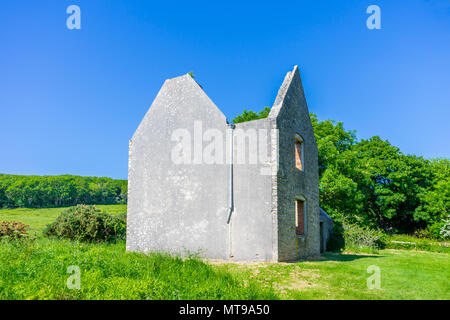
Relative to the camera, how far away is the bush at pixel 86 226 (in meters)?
16.4

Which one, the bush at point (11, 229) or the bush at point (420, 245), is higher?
the bush at point (11, 229)

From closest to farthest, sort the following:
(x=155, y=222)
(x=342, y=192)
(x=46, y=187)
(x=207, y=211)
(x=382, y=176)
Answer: (x=207, y=211) < (x=155, y=222) < (x=342, y=192) < (x=382, y=176) < (x=46, y=187)

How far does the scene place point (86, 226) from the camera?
16641 mm

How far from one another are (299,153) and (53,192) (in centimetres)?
5209

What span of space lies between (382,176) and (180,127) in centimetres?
2553

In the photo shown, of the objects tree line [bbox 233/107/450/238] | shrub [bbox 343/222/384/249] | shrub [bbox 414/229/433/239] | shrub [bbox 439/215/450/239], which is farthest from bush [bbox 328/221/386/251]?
shrub [bbox 414/229/433/239]

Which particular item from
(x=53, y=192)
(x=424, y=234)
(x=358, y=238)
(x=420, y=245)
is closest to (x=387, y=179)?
(x=424, y=234)

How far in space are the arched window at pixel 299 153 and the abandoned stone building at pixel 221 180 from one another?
0.05m

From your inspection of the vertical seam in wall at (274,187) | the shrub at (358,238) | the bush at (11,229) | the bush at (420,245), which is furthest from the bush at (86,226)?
the bush at (420,245)

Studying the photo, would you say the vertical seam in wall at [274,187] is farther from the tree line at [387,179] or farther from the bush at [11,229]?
the tree line at [387,179]
